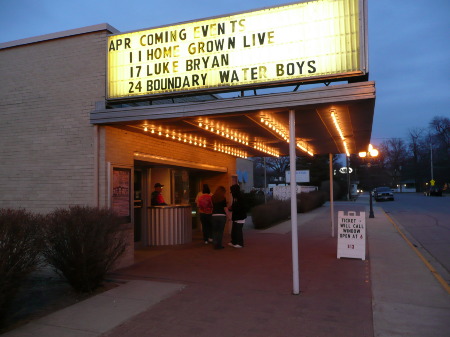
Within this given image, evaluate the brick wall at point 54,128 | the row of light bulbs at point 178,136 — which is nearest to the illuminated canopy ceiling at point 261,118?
the row of light bulbs at point 178,136

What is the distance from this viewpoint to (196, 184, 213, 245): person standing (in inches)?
487

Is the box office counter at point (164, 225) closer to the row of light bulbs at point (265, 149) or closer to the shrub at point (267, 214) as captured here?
the row of light bulbs at point (265, 149)

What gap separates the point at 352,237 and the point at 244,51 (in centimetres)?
538

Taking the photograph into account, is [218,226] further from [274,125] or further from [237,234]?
[274,125]

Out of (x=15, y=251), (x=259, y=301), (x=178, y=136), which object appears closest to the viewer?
(x=15, y=251)

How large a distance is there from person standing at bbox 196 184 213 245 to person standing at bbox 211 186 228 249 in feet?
1.88

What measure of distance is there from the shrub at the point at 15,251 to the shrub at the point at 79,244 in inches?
37.8

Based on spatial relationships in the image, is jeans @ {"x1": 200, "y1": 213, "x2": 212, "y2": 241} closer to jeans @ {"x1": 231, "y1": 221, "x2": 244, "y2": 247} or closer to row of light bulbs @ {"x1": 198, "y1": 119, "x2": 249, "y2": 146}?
jeans @ {"x1": 231, "y1": 221, "x2": 244, "y2": 247}

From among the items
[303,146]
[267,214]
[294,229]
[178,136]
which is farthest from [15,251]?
[267,214]

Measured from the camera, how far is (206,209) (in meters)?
12.5

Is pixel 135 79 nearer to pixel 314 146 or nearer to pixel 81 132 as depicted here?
pixel 81 132

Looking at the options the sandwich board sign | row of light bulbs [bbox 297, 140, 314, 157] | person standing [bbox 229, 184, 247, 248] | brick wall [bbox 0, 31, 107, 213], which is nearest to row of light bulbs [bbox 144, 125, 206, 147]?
brick wall [bbox 0, 31, 107, 213]

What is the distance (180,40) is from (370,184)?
15051 millimetres

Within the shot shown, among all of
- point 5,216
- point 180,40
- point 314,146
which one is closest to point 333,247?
point 314,146
